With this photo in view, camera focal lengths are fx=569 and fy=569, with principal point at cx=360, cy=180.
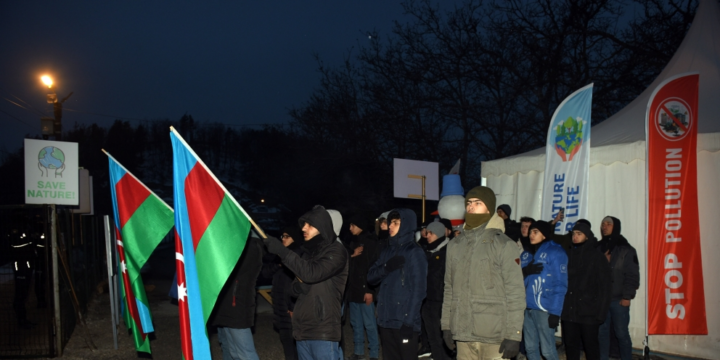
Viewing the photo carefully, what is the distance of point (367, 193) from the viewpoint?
22.0m

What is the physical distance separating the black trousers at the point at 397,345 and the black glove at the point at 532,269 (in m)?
1.54

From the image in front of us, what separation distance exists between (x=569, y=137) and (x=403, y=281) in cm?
375

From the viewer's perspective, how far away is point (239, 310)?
5484mm

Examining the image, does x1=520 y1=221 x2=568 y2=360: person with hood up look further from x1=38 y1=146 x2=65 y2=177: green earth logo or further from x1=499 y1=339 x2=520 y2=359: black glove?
x1=38 y1=146 x2=65 y2=177: green earth logo

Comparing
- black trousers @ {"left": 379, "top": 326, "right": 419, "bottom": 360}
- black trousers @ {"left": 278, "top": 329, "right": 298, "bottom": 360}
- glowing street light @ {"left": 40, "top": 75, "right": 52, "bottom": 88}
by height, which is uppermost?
glowing street light @ {"left": 40, "top": 75, "right": 52, "bottom": 88}

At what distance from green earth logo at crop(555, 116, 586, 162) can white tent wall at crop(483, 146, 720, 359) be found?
687mm

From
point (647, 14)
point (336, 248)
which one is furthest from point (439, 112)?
point (336, 248)

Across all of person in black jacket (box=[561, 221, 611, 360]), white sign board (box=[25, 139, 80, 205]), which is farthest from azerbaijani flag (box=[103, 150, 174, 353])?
person in black jacket (box=[561, 221, 611, 360])

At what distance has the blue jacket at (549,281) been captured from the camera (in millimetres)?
6074

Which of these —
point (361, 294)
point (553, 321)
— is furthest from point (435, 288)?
point (553, 321)

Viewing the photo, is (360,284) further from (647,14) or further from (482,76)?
(647,14)

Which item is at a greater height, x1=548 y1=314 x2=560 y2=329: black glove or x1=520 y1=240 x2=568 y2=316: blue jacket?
x1=520 y1=240 x2=568 y2=316: blue jacket

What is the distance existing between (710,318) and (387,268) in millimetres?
4649

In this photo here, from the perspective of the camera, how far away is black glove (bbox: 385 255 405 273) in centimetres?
579
